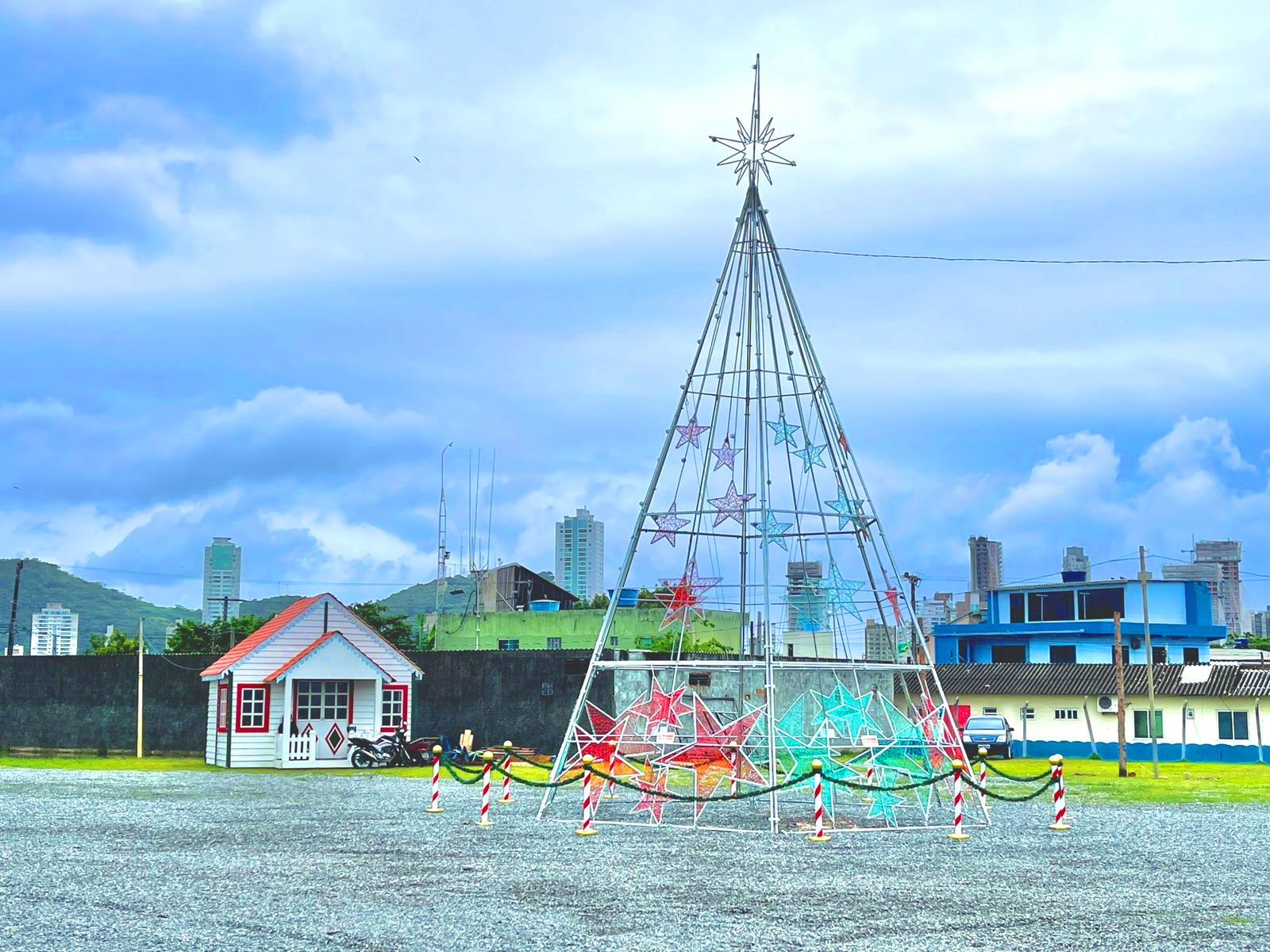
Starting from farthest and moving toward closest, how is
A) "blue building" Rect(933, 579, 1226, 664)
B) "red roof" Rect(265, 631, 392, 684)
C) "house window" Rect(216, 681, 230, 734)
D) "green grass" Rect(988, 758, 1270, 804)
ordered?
"blue building" Rect(933, 579, 1226, 664)
"house window" Rect(216, 681, 230, 734)
"red roof" Rect(265, 631, 392, 684)
"green grass" Rect(988, 758, 1270, 804)

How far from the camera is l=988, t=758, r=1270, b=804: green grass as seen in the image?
1291 inches

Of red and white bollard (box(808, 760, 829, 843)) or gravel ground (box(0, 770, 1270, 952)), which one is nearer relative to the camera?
gravel ground (box(0, 770, 1270, 952))

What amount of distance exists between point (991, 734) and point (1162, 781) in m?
12.5

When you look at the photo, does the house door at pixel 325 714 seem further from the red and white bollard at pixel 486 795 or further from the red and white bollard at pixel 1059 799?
the red and white bollard at pixel 1059 799

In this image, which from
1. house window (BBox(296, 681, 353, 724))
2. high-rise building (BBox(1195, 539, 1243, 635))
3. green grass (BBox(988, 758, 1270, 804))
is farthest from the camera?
high-rise building (BBox(1195, 539, 1243, 635))

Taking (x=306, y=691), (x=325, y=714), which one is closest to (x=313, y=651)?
(x=306, y=691)

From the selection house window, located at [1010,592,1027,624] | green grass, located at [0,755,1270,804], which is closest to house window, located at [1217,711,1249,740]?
green grass, located at [0,755,1270,804]

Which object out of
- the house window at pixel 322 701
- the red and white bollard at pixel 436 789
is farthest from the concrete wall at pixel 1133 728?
the red and white bollard at pixel 436 789

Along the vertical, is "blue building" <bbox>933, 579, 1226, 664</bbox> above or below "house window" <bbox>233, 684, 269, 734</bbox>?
above

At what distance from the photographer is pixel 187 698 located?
150 ft

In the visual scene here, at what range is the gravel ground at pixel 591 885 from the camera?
522 inches

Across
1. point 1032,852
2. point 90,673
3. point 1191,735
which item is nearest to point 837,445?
point 1032,852

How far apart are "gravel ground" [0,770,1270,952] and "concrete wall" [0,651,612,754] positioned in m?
17.5

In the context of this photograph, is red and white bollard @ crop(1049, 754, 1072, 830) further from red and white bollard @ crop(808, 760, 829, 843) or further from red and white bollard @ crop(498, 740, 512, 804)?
red and white bollard @ crop(498, 740, 512, 804)
